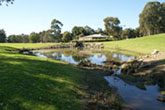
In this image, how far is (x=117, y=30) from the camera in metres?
95.6

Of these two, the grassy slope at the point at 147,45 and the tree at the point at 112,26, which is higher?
the tree at the point at 112,26

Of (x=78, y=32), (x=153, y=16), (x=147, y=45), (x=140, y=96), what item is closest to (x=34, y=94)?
(x=140, y=96)

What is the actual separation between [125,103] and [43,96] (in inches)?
159

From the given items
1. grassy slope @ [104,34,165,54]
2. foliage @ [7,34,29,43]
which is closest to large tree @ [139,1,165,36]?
grassy slope @ [104,34,165,54]

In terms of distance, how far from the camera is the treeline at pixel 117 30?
69062mm

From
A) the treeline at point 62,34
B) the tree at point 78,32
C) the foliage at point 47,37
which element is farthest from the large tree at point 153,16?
the foliage at point 47,37

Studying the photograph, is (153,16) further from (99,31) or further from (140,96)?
(140,96)

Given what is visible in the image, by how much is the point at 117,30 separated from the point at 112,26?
4.75m

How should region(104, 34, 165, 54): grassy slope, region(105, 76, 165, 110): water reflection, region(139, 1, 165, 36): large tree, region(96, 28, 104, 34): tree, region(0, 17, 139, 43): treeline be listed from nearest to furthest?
1. region(105, 76, 165, 110): water reflection
2. region(104, 34, 165, 54): grassy slope
3. region(139, 1, 165, 36): large tree
4. region(0, 17, 139, 43): treeline
5. region(96, 28, 104, 34): tree

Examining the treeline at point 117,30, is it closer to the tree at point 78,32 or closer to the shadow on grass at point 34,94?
the tree at point 78,32

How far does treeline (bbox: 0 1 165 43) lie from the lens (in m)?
69.1

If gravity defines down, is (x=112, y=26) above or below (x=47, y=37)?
above

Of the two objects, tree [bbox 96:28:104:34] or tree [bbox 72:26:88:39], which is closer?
tree [bbox 72:26:88:39]

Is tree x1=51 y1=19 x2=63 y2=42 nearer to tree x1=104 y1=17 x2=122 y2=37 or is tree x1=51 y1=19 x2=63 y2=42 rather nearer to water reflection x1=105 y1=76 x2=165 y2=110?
tree x1=104 y1=17 x2=122 y2=37
